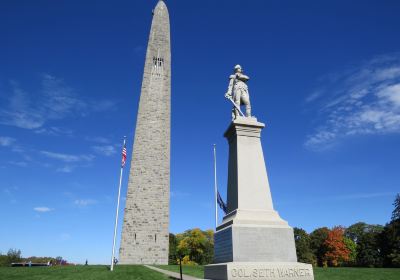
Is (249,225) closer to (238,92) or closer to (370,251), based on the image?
(238,92)

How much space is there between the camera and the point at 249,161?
28.8 ft

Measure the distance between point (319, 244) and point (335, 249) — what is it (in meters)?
3.76

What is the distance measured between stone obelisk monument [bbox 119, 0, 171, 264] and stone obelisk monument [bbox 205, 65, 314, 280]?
2476 centimetres

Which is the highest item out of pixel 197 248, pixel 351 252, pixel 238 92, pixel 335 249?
pixel 238 92

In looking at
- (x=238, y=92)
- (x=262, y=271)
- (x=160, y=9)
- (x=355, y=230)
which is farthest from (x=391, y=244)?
(x=262, y=271)

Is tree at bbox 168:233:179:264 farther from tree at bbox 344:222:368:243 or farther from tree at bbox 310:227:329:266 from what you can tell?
tree at bbox 344:222:368:243

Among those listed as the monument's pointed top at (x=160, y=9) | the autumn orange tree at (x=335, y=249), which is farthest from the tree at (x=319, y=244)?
the monument's pointed top at (x=160, y=9)

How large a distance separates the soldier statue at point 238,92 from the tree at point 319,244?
207 feet

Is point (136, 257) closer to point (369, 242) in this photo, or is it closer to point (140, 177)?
point (140, 177)

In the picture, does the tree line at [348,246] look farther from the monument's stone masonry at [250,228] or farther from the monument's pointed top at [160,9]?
the monument's stone masonry at [250,228]

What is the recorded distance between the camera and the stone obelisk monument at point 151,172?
31.4 meters

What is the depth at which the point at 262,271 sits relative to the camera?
23.1ft

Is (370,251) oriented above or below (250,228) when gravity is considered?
below

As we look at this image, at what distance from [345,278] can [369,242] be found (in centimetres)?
4882
